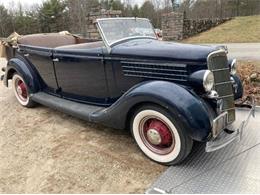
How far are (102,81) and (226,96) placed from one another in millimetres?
1593

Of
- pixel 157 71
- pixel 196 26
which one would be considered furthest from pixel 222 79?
pixel 196 26

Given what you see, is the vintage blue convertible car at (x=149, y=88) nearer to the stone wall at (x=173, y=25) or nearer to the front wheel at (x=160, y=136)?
the front wheel at (x=160, y=136)

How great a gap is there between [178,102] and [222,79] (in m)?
0.78

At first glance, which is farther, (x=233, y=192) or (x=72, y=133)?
(x=72, y=133)

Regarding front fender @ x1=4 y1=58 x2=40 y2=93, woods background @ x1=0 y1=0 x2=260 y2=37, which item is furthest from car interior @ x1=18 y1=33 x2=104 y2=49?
woods background @ x1=0 y1=0 x2=260 y2=37

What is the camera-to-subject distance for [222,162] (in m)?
3.13

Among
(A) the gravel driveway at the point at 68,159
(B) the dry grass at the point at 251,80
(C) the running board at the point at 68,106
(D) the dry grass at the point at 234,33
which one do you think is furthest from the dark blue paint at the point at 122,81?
(D) the dry grass at the point at 234,33

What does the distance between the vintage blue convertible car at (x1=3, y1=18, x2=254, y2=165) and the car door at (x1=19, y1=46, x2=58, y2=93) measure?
0.03 m

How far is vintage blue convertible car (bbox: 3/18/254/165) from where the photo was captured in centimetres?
294

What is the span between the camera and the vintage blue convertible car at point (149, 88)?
2.94 meters

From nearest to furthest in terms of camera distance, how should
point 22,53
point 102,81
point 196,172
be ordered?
point 196,172, point 102,81, point 22,53

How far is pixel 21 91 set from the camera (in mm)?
5309

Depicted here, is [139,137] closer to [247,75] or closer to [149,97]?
[149,97]

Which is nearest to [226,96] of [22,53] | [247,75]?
[247,75]
